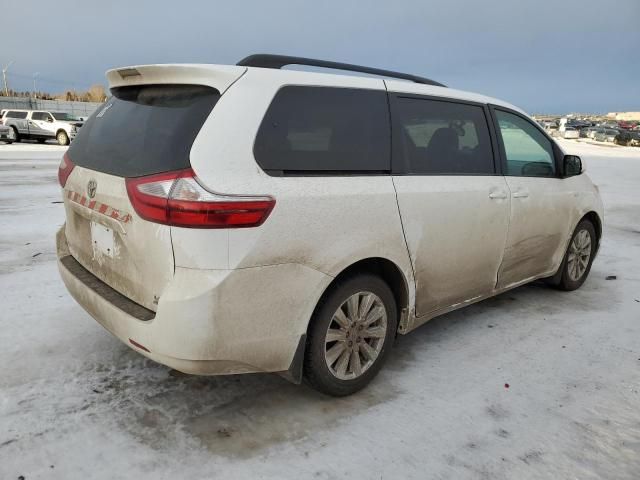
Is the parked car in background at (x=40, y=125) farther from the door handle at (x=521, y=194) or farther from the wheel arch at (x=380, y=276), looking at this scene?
the wheel arch at (x=380, y=276)

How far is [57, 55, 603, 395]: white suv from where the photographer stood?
2.34 m

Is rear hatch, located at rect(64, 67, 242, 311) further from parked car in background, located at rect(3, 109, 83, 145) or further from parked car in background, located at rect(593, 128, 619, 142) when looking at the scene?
parked car in background, located at rect(593, 128, 619, 142)

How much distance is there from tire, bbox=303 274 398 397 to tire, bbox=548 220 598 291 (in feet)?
7.94

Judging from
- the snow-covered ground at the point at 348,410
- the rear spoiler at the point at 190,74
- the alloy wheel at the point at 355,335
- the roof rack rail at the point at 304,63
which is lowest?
the snow-covered ground at the point at 348,410

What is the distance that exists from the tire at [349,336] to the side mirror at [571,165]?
2318mm

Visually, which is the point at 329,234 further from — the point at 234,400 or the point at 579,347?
the point at 579,347

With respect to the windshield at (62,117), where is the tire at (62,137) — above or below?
below

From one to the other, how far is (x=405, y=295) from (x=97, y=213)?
1.82 metres

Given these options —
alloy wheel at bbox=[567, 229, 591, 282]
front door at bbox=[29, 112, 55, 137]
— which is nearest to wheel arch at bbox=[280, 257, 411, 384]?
alloy wheel at bbox=[567, 229, 591, 282]

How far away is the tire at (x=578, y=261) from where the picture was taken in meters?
4.83

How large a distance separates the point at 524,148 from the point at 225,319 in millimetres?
3013

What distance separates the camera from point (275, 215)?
242 cm

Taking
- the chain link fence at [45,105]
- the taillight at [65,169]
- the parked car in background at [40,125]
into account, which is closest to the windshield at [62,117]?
the parked car in background at [40,125]

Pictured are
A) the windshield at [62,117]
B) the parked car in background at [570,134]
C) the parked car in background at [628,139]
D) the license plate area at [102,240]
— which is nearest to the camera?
the license plate area at [102,240]
